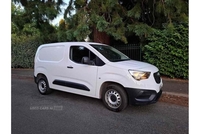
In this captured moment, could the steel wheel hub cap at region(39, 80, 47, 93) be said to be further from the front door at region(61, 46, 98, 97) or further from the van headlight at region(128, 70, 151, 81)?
the van headlight at region(128, 70, 151, 81)

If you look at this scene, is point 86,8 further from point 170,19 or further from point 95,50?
point 170,19

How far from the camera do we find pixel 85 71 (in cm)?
420

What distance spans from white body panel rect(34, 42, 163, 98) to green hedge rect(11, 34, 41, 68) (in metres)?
6.05

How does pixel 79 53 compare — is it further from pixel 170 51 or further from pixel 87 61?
pixel 170 51

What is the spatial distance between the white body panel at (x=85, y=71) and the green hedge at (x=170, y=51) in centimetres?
248

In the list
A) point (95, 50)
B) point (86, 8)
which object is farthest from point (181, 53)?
point (86, 8)

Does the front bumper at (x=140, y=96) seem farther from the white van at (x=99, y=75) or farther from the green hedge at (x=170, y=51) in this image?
the green hedge at (x=170, y=51)

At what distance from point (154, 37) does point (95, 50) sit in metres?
3.29

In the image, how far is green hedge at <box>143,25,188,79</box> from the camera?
595 cm

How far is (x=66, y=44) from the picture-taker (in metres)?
4.79

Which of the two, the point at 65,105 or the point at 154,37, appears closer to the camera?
the point at 65,105

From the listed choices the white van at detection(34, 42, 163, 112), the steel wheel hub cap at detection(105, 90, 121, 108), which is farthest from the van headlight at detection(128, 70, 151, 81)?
the steel wheel hub cap at detection(105, 90, 121, 108)

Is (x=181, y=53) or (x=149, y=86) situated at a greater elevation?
(x=181, y=53)

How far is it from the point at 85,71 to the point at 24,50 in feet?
29.0
